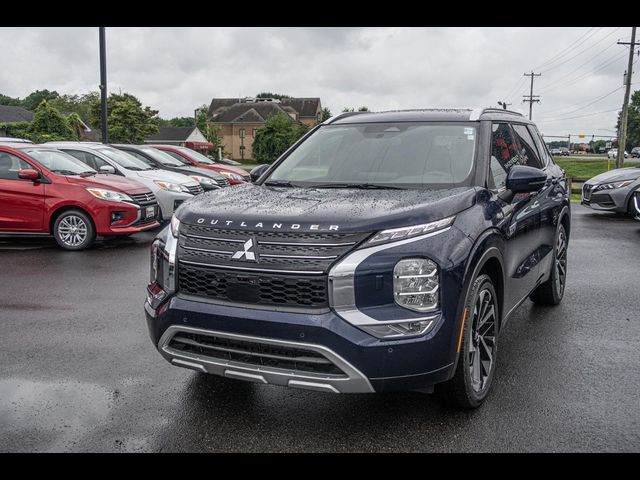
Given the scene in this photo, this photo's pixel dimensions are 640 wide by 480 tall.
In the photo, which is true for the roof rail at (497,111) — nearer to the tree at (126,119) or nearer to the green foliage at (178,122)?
the tree at (126,119)

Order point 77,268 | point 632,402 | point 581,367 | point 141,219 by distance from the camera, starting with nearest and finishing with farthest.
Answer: point 632,402 → point 581,367 → point 77,268 → point 141,219

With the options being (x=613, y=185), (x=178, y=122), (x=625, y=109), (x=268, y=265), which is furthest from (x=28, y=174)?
(x=178, y=122)

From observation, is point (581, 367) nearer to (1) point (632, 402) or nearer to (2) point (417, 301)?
(1) point (632, 402)

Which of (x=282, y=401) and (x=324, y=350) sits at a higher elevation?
(x=324, y=350)

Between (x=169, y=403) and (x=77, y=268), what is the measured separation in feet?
17.1

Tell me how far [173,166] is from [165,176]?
2.40m

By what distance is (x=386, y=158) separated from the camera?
15.5ft

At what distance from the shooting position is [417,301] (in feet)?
11.0

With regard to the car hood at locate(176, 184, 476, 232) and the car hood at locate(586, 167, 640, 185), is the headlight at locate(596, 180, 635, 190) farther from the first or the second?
the car hood at locate(176, 184, 476, 232)

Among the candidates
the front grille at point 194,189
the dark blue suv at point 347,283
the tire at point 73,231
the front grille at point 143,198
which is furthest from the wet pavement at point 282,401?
the front grille at point 194,189

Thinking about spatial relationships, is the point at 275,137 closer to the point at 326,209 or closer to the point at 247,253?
the point at 326,209

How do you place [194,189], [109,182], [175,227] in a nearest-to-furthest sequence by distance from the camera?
1. [175,227]
2. [109,182]
3. [194,189]

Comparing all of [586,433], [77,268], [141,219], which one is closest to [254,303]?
[586,433]

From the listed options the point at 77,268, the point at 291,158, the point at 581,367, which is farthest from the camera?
the point at 77,268
